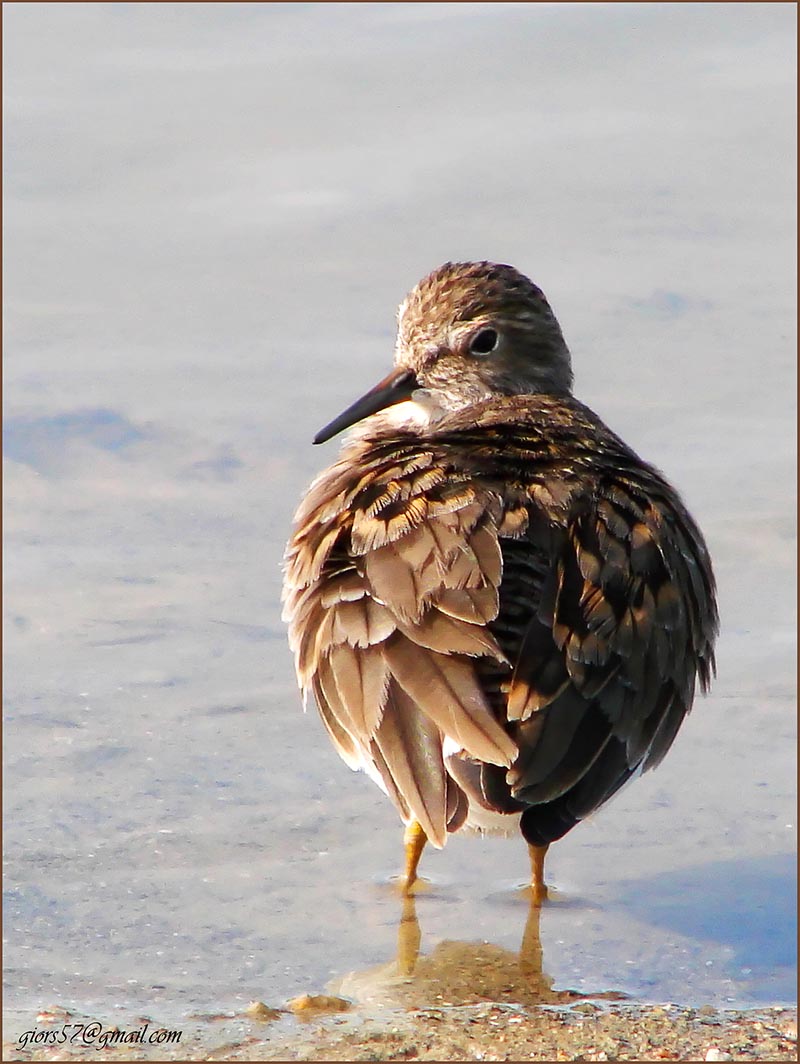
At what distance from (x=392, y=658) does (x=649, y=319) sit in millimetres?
4288

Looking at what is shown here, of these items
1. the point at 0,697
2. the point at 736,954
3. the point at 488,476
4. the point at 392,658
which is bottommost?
the point at 736,954

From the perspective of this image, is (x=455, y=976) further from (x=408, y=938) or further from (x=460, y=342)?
(x=460, y=342)

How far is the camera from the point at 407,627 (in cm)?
482

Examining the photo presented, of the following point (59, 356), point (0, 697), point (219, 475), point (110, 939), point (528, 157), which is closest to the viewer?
point (110, 939)

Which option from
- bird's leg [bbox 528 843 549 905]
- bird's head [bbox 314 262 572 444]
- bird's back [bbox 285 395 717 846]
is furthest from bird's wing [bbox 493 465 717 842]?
bird's head [bbox 314 262 572 444]

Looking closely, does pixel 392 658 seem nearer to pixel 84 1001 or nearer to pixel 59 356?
pixel 84 1001

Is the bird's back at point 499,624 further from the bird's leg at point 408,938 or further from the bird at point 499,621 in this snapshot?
the bird's leg at point 408,938

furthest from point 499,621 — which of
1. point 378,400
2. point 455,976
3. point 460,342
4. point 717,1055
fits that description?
point 460,342

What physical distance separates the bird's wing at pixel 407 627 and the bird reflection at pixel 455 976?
450 millimetres

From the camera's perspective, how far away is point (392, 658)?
15.8ft

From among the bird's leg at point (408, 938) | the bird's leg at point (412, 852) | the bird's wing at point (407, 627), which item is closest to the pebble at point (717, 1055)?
the bird's wing at point (407, 627)

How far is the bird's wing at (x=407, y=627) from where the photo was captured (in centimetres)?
470

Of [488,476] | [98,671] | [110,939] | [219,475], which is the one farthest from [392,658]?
[219,475]

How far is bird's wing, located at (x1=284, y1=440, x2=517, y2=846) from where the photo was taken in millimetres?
4703
